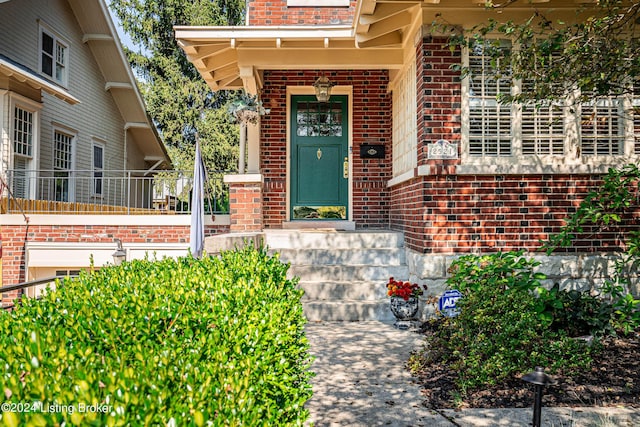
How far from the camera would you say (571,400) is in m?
3.67

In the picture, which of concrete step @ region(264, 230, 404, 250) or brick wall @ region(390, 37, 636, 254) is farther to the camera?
concrete step @ region(264, 230, 404, 250)

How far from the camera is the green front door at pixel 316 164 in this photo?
31.6ft

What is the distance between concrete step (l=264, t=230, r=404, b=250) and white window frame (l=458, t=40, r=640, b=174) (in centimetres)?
191

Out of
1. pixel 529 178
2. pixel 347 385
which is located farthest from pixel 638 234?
pixel 347 385

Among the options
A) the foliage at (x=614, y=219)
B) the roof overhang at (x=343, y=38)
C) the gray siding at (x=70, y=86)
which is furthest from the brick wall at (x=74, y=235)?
the foliage at (x=614, y=219)

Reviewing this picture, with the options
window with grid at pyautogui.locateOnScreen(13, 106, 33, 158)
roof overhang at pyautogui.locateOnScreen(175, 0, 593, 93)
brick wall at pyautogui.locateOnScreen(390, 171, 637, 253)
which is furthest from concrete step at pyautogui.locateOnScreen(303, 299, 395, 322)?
window with grid at pyautogui.locateOnScreen(13, 106, 33, 158)

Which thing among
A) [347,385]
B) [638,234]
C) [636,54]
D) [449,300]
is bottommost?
[347,385]

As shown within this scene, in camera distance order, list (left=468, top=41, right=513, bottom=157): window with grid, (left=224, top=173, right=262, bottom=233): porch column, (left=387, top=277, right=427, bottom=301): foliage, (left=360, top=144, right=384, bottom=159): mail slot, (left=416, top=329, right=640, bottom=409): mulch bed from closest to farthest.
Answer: (left=416, top=329, right=640, bottom=409): mulch bed < (left=387, top=277, right=427, bottom=301): foliage < (left=468, top=41, right=513, bottom=157): window with grid < (left=224, top=173, right=262, bottom=233): porch column < (left=360, top=144, right=384, bottom=159): mail slot

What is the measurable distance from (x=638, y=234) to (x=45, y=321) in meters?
6.03

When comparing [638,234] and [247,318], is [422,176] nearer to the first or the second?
[638,234]

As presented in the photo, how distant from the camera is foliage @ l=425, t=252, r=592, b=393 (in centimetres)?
394

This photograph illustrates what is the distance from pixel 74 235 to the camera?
10.1 metres

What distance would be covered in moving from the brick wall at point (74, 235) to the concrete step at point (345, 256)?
3.52 m

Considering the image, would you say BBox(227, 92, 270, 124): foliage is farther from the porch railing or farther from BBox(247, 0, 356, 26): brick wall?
BBox(247, 0, 356, 26): brick wall
